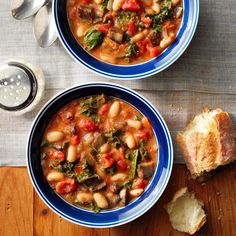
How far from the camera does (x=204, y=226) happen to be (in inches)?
124

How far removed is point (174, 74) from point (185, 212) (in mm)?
931

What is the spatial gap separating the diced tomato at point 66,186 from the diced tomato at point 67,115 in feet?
1.24

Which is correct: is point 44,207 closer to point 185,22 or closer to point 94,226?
point 94,226

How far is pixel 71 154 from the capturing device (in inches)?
115

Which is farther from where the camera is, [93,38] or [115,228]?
[115,228]

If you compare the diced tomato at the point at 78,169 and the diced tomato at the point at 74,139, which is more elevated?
the diced tomato at the point at 74,139

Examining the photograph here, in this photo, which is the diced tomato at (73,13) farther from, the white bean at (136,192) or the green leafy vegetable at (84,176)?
the white bean at (136,192)

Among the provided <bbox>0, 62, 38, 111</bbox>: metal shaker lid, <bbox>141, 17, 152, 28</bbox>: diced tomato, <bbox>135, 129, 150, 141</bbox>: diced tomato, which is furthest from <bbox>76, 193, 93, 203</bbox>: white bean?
<bbox>141, 17, 152, 28</bbox>: diced tomato

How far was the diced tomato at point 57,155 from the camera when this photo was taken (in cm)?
295

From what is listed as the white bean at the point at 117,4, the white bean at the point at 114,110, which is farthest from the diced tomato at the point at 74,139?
the white bean at the point at 117,4

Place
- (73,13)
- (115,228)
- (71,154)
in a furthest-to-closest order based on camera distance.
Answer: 1. (115,228)
2. (73,13)
3. (71,154)

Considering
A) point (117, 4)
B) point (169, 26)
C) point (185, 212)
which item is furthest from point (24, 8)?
point (185, 212)

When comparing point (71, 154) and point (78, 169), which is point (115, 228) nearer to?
point (78, 169)

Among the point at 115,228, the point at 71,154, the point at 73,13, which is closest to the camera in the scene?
the point at 71,154
